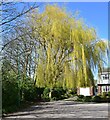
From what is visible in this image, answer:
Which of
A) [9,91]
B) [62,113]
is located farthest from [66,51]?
[62,113]

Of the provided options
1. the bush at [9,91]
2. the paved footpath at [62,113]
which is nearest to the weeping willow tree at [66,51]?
the bush at [9,91]

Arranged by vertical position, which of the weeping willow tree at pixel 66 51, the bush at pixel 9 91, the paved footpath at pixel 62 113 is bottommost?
the paved footpath at pixel 62 113

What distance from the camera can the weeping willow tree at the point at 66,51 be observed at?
69.2ft

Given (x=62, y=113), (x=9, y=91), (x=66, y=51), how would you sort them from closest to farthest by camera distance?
1. (x=62, y=113)
2. (x=9, y=91)
3. (x=66, y=51)

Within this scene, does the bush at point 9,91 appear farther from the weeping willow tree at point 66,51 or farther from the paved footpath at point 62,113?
the weeping willow tree at point 66,51

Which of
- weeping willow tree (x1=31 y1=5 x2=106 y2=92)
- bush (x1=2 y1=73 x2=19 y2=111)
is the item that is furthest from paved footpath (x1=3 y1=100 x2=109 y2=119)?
weeping willow tree (x1=31 y1=5 x2=106 y2=92)

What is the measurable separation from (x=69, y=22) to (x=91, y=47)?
8.81 ft

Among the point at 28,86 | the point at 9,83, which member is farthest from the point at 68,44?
the point at 9,83

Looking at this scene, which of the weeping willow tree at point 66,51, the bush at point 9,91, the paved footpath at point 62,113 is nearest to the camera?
the paved footpath at point 62,113

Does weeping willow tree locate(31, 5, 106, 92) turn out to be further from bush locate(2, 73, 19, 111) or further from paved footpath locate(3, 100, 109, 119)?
paved footpath locate(3, 100, 109, 119)

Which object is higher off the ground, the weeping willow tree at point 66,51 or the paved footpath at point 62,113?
the weeping willow tree at point 66,51

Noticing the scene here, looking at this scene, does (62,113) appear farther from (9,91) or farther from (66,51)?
(66,51)

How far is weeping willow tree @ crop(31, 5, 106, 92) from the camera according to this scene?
69.2 feet

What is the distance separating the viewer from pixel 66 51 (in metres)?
22.5
